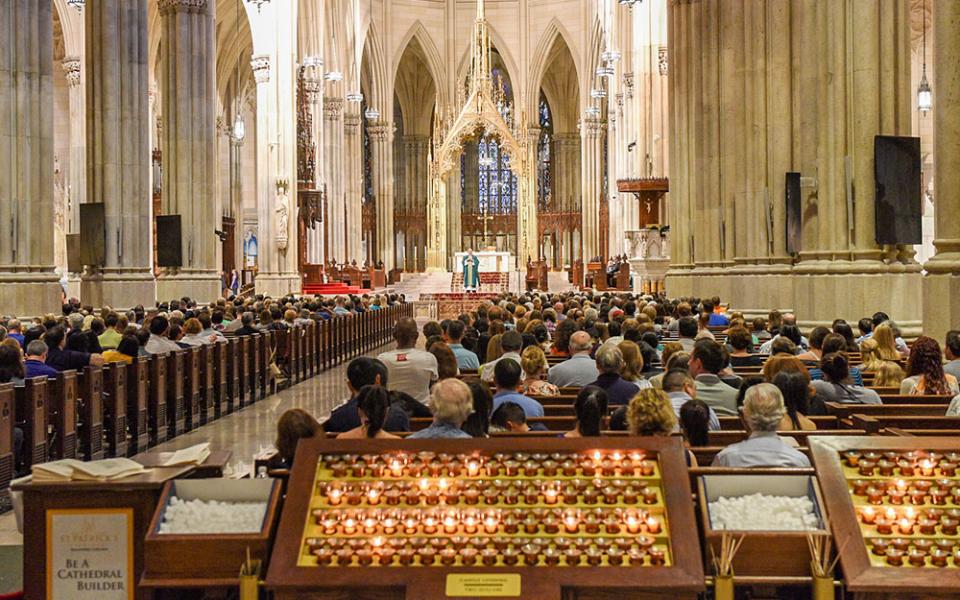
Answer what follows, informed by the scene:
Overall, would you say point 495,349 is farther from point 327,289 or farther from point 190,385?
point 327,289

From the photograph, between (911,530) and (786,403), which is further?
(786,403)

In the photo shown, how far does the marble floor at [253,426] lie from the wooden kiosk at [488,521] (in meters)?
3.64

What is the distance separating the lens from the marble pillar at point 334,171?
144 ft

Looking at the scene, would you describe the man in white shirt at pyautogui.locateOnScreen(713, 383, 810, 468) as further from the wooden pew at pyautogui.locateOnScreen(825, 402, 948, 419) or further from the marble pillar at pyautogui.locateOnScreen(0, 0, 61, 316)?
the marble pillar at pyautogui.locateOnScreen(0, 0, 61, 316)

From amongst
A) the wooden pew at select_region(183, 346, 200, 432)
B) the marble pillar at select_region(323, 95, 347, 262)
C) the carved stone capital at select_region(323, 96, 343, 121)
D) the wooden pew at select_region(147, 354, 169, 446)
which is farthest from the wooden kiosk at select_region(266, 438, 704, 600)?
the carved stone capital at select_region(323, 96, 343, 121)

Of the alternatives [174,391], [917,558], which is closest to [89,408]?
[174,391]

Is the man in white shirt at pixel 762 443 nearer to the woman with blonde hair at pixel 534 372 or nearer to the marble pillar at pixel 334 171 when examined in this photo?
the woman with blonde hair at pixel 534 372

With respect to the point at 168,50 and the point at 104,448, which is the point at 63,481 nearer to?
the point at 104,448

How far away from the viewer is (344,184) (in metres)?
A: 48.2

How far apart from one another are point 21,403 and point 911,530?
7.04 m

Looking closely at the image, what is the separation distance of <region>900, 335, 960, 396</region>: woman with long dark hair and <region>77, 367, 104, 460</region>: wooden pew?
692cm

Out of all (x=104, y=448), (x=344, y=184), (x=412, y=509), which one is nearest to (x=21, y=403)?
(x=104, y=448)

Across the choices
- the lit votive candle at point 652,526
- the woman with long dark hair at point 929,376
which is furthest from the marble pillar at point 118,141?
the lit votive candle at point 652,526

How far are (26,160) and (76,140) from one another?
59.9 ft
